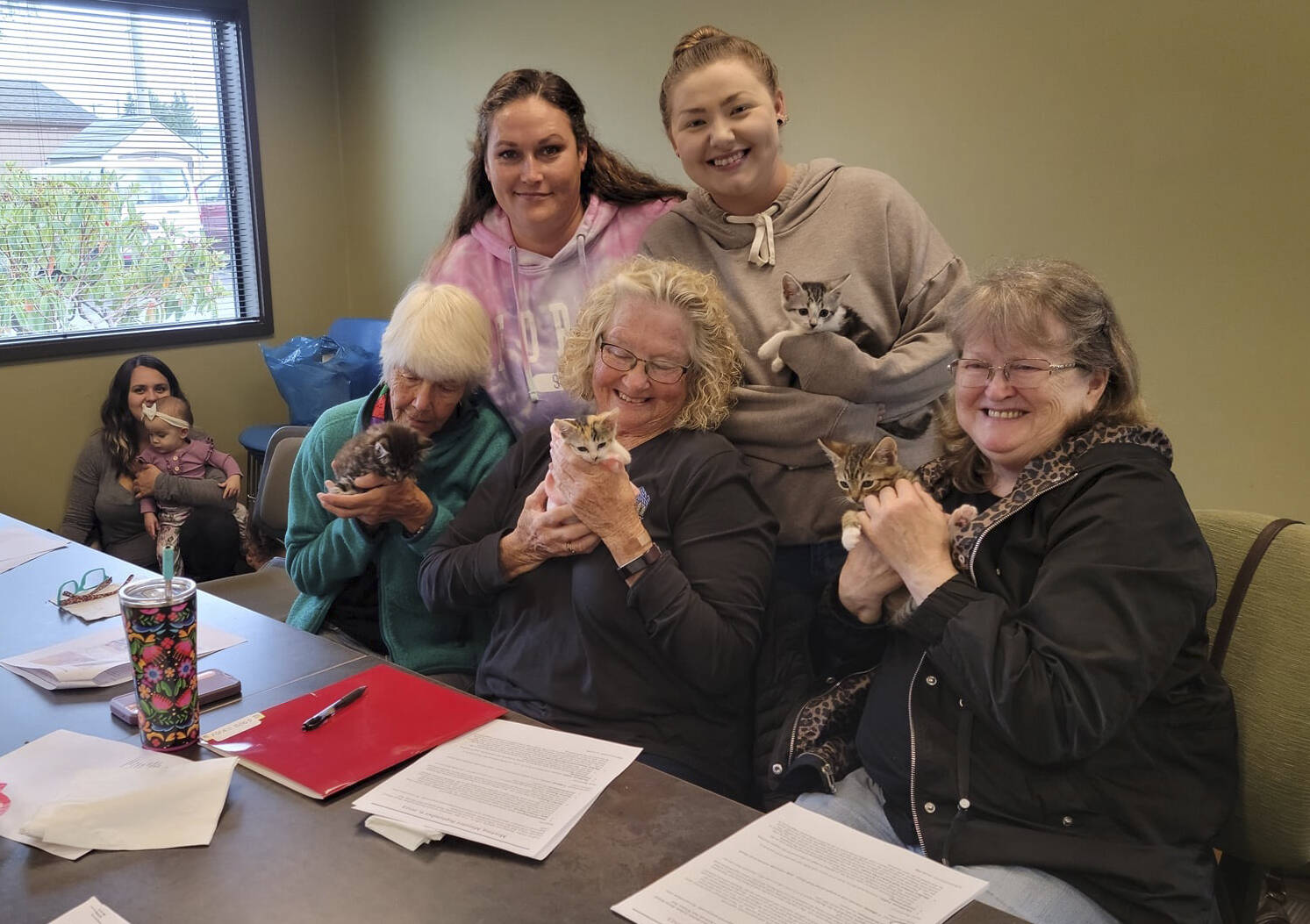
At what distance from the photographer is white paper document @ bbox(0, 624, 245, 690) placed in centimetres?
158

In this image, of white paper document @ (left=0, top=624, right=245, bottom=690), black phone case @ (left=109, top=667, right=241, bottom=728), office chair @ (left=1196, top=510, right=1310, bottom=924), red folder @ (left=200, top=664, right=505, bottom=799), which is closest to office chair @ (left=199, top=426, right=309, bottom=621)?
white paper document @ (left=0, top=624, right=245, bottom=690)

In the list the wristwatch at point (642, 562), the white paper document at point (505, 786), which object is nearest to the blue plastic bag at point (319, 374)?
the wristwatch at point (642, 562)

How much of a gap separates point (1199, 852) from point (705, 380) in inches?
44.1

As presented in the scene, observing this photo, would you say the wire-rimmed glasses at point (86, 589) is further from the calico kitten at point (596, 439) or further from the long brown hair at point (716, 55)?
the long brown hair at point (716, 55)

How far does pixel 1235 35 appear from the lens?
2.58m

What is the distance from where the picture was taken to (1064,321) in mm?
1448

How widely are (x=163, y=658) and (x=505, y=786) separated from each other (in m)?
0.50

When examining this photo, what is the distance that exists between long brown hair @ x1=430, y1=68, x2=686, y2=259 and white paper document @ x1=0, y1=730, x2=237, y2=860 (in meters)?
1.46

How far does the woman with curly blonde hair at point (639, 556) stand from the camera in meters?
1.69

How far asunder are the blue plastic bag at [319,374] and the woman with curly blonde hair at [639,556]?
115 inches

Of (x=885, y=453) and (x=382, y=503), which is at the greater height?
(x=885, y=453)

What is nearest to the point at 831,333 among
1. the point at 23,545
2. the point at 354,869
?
the point at 354,869

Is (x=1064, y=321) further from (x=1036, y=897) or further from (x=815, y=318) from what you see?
(x=1036, y=897)

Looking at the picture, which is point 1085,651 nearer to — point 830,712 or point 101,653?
point 830,712
